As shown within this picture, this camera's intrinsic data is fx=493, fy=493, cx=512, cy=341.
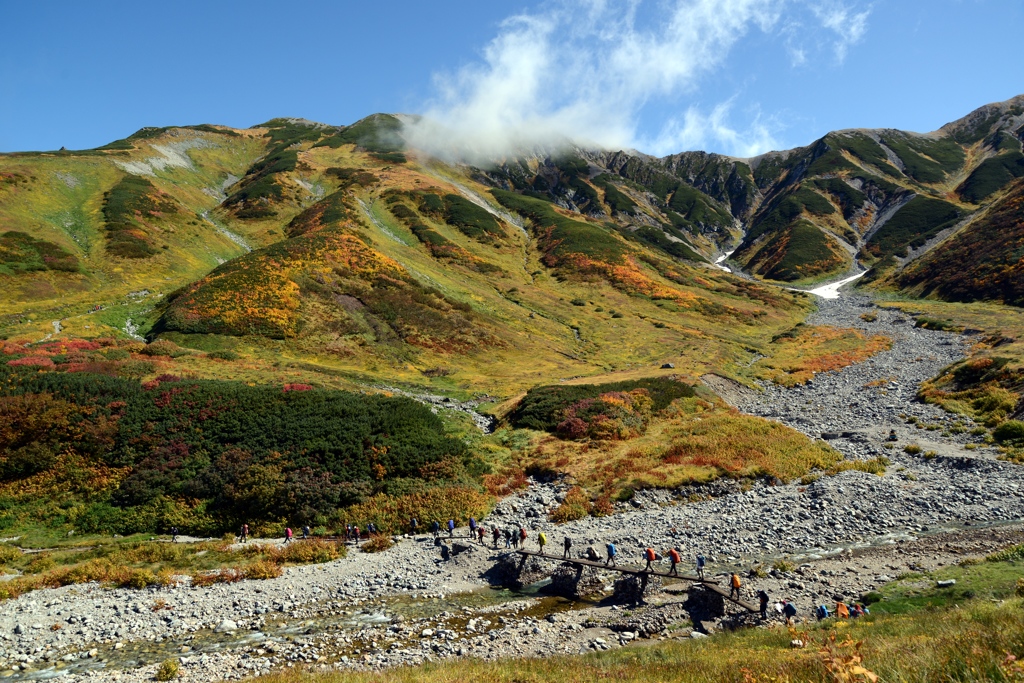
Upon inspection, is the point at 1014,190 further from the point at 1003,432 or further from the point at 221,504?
the point at 221,504

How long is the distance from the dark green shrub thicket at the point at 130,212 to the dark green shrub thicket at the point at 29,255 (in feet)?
27.7

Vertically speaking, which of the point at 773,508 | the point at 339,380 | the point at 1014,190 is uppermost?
the point at 1014,190

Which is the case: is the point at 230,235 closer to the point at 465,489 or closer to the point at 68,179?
the point at 68,179

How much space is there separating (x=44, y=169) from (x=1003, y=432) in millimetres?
164002

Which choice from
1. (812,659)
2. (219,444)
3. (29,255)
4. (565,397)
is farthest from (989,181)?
(29,255)

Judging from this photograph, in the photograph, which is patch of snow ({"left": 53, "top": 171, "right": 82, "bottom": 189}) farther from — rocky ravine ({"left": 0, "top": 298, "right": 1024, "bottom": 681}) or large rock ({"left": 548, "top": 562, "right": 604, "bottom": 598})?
large rock ({"left": 548, "top": 562, "right": 604, "bottom": 598})

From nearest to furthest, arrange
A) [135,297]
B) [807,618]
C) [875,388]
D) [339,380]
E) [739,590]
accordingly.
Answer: [807,618]
[739,590]
[339,380]
[875,388]
[135,297]

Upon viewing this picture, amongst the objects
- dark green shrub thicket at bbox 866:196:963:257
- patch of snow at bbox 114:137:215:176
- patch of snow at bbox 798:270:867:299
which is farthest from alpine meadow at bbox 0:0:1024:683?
dark green shrub thicket at bbox 866:196:963:257

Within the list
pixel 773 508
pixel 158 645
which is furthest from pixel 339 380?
pixel 773 508

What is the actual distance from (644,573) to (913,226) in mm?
214177

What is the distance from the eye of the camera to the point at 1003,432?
3241 cm

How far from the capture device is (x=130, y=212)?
98312mm

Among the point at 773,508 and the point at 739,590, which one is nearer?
the point at 739,590

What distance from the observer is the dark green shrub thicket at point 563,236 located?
402ft
